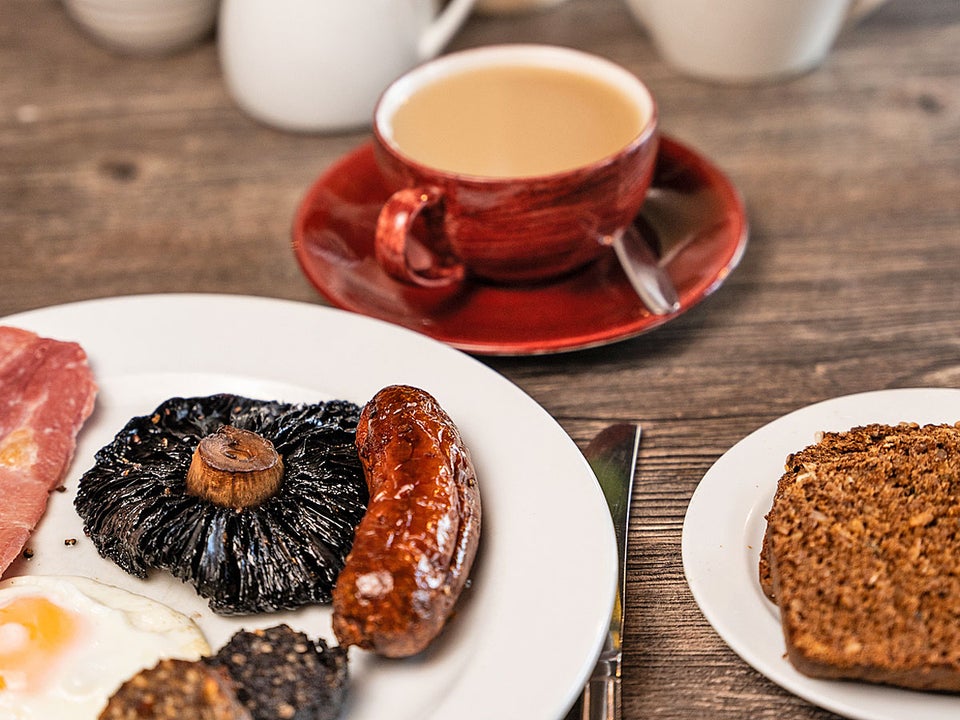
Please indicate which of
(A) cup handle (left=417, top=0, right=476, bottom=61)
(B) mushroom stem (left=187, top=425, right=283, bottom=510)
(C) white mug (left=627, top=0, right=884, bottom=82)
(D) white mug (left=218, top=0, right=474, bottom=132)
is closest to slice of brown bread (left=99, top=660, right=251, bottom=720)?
(B) mushroom stem (left=187, top=425, right=283, bottom=510)

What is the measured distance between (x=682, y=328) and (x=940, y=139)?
3.31 feet

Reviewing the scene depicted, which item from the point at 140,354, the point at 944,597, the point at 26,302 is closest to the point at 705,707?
the point at 944,597

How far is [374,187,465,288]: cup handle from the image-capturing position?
1.75 m

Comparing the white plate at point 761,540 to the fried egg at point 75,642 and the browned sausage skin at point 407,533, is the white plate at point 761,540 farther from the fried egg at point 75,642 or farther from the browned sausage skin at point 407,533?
the fried egg at point 75,642

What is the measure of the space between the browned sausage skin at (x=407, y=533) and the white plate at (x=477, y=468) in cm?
6

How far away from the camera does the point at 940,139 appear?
2.44m

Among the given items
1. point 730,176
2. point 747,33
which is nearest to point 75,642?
point 730,176

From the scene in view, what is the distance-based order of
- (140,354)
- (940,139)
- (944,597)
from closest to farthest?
1. (944,597)
2. (140,354)
3. (940,139)

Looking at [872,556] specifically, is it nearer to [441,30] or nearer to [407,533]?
[407,533]

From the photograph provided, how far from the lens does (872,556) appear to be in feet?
4.00

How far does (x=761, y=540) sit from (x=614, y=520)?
21cm

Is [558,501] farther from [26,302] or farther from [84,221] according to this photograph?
[84,221]

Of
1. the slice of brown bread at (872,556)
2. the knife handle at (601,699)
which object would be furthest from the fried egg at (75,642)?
the slice of brown bread at (872,556)

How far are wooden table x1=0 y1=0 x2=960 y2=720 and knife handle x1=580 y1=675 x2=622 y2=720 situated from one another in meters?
0.06
